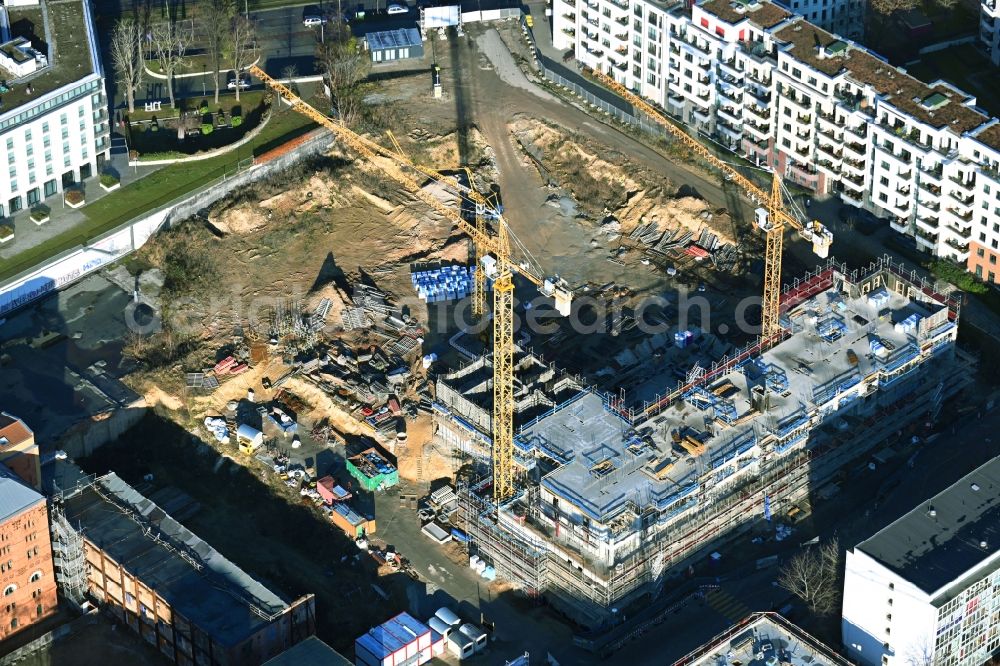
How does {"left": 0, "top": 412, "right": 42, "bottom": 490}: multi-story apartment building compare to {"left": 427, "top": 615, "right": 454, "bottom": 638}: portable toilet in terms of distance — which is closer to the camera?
{"left": 427, "top": 615, "right": 454, "bottom": 638}: portable toilet

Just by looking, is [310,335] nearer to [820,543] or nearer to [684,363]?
[684,363]

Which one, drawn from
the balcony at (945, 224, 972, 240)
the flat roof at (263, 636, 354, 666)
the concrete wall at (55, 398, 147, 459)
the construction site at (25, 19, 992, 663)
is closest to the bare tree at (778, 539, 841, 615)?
the construction site at (25, 19, 992, 663)

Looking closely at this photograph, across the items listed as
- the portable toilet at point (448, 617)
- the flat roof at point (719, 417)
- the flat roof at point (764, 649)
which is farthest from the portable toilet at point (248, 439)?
the flat roof at point (764, 649)

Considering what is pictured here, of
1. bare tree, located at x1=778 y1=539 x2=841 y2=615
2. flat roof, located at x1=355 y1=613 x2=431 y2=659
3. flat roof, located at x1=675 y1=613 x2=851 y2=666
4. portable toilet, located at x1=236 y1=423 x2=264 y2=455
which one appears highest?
portable toilet, located at x1=236 y1=423 x2=264 y2=455

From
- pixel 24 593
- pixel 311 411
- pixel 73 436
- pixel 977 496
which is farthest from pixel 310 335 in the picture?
pixel 977 496

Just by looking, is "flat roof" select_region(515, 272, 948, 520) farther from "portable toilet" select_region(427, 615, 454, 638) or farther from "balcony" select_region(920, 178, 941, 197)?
"balcony" select_region(920, 178, 941, 197)

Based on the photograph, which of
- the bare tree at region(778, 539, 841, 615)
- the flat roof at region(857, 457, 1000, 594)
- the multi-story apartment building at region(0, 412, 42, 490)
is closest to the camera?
the flat roof at region(857, 457, 1000, 594)
